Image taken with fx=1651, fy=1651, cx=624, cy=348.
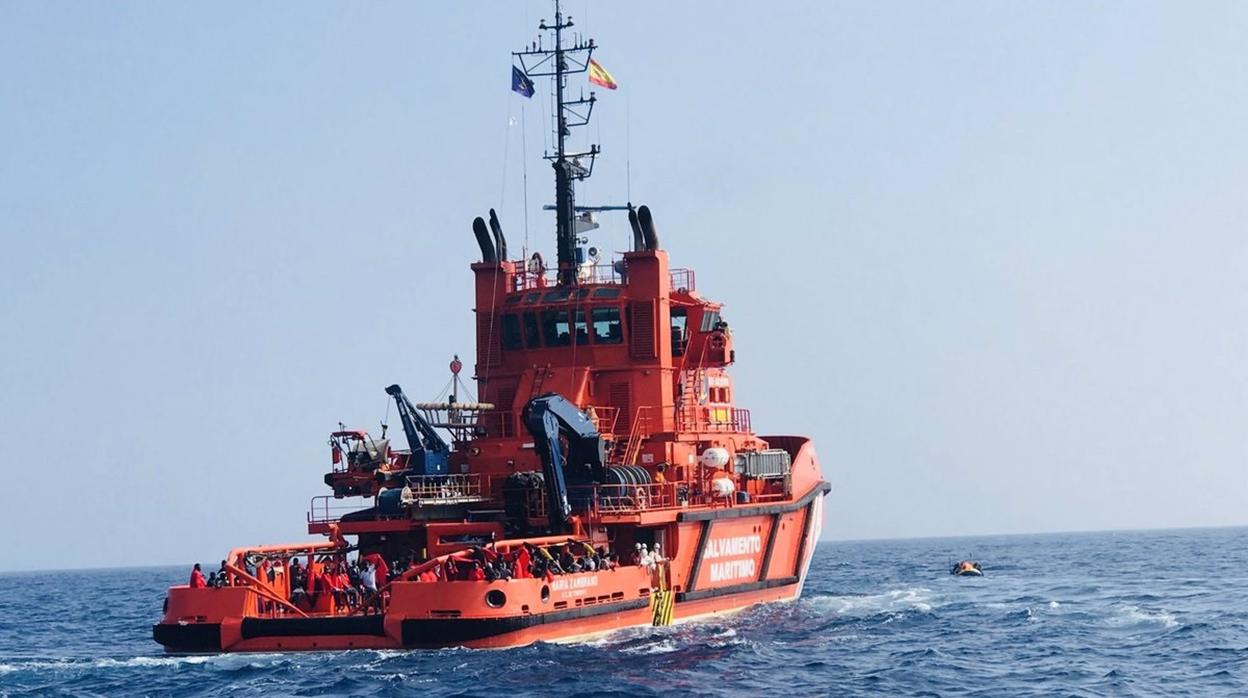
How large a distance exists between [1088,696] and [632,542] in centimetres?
1164

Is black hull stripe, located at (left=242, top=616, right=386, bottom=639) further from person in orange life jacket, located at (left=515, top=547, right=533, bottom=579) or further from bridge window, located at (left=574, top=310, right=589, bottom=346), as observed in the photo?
bridge window, located at (left=574, top=310, right=589, bottom=346)

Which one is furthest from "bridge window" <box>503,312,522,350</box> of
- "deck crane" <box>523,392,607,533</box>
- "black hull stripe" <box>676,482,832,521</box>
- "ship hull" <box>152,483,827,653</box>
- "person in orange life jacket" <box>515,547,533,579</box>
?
"person in orange life jacket" <box>515,547,533,579</box>

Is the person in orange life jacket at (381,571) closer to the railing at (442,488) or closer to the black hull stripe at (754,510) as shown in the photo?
the railing at (442,488)

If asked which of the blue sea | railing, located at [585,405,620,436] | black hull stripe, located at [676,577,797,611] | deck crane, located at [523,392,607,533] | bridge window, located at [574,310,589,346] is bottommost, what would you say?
the blue sea

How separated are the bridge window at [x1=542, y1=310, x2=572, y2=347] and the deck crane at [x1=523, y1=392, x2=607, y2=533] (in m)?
4.17

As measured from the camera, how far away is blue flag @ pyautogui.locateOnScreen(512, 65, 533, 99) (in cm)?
4166

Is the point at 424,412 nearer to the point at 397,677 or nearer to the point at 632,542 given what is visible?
the point at 632,542

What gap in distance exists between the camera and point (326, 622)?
3014 cm

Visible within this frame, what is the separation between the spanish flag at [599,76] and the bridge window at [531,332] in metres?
6.46

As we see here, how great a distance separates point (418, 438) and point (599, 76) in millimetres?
10311

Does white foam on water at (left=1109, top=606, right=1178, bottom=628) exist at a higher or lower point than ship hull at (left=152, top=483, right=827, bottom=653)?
lower

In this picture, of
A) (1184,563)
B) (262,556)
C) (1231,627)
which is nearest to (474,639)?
(262,556)

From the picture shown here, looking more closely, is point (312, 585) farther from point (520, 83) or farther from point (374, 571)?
point (520, 83)

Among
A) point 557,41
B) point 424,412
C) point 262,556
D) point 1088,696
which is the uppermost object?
point 557,41
